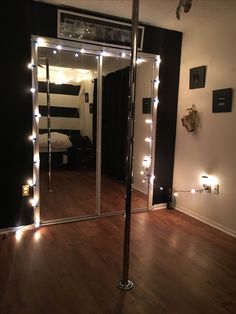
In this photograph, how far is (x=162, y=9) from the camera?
273 centimetres

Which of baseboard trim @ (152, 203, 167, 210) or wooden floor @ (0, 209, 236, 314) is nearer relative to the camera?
wooden floor @ (0, 209, 236, 314)

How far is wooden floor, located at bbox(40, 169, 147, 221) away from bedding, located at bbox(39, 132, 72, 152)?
28 centimetres

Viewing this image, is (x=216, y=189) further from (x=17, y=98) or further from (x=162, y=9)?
(x=17, y=98)

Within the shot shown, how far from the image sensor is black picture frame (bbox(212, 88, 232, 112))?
285 centimetres

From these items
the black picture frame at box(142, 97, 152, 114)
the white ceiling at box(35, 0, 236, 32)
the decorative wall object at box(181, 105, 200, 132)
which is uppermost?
the white ceiling at box(35, 0, 236, 32)

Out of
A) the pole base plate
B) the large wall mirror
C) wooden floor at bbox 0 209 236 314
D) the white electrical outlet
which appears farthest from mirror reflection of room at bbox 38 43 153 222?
the pole base plate

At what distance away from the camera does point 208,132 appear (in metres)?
3.15

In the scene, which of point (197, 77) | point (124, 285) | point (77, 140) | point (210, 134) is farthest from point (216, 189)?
point (77, 140)

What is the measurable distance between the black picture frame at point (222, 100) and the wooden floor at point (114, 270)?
1.38 metres

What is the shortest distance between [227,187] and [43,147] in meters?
2.11

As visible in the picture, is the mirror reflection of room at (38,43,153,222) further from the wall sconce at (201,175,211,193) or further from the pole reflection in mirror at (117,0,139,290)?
the pole reflection in mirror at (117,0,139,290)

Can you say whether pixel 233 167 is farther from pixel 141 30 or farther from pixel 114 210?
pixel 141 30

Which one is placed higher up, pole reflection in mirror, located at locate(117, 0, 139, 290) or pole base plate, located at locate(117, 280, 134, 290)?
pole reflection in mirror, located at locate(117, 0, 139, 290)

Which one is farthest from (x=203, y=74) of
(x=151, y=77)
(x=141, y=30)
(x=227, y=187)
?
(x=227, y=187)
